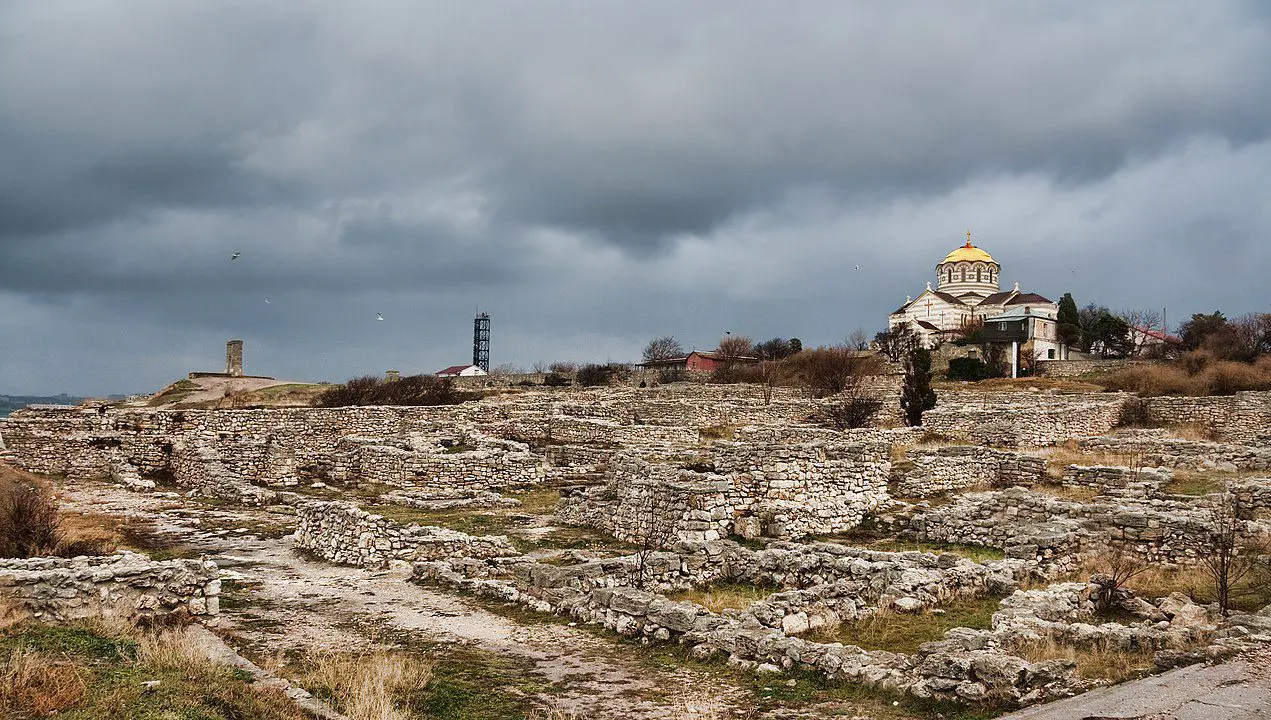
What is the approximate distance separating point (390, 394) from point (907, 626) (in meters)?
36.1

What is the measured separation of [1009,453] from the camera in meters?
21.4

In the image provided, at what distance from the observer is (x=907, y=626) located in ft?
35.4

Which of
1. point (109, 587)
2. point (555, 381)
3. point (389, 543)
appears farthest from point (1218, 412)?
point (555, 381)

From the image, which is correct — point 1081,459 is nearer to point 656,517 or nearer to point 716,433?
point 716,433

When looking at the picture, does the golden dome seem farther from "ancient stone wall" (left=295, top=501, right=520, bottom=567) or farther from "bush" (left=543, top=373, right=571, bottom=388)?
"ancient stone wall" (left=295, top=501, right=520, bottom=567)

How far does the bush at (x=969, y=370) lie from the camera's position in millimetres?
71125

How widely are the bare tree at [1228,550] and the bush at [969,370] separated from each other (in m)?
57.8

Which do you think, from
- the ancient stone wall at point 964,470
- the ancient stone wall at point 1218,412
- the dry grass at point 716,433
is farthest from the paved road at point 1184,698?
the ancient stone wall at point 1218,412

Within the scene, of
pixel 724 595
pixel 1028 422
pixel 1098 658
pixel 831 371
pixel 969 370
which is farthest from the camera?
pixel 969 370

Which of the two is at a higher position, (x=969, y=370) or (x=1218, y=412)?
(x=969, y=370)

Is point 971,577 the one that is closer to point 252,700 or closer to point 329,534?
point 252,700

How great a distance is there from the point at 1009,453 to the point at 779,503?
8.49 m

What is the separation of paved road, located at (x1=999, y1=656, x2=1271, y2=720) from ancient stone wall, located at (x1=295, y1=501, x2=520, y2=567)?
31.5ft

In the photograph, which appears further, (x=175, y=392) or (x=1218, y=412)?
(x=175, y=392)
